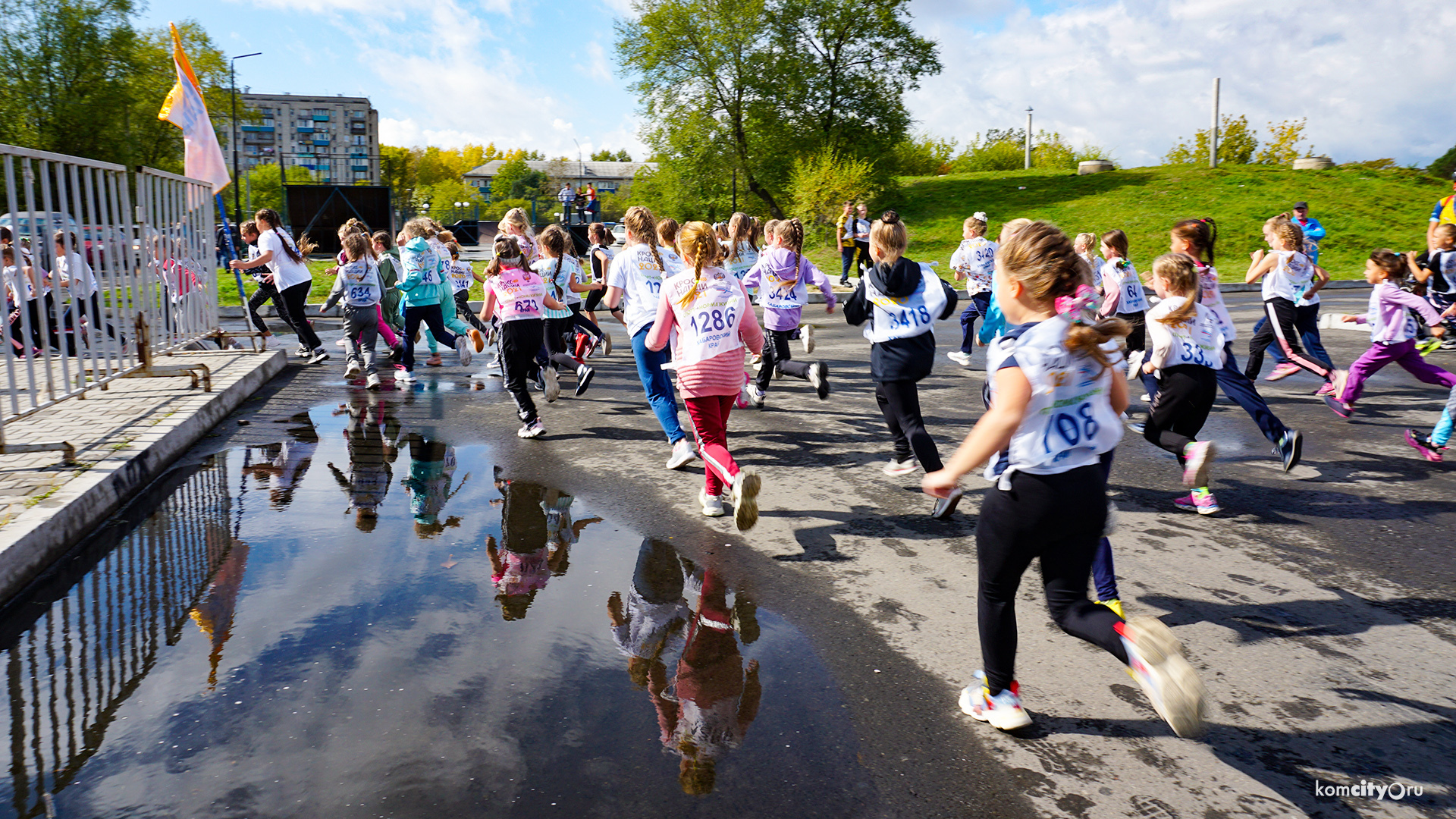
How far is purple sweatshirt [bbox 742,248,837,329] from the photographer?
29.1 ft

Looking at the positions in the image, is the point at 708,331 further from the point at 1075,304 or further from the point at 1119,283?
the point at 1119,283

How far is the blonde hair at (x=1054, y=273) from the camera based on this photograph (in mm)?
3012

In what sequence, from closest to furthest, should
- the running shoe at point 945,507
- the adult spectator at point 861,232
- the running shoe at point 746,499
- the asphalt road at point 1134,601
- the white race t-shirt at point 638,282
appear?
the asphalt road at point 1134,601, the running shoe at point 746,499, the running shoe at point 945,507, the white race t-shirt at point 638,282, the adult spectator at point 861,232

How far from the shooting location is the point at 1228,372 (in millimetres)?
6117

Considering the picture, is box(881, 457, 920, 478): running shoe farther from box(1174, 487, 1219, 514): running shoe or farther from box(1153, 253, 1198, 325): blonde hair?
box(1153, 253, 1198, 325): blonde hair

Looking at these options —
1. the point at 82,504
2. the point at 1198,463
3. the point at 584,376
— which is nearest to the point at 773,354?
the point at 584,376

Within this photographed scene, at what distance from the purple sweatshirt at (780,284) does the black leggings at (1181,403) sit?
366 cm

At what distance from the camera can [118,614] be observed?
426 cm

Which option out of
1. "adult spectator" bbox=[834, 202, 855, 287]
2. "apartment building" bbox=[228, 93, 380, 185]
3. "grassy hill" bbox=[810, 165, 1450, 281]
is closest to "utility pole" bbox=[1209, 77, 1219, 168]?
"grassy hill" bbox=[810, 165, 1450, 281]

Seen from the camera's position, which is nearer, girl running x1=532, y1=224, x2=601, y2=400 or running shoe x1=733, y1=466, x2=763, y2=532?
running shoe x1=733, y1=466, x2=763, y2=532

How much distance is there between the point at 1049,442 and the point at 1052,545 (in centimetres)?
34

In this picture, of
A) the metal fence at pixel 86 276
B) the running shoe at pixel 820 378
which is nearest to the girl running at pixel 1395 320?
the running shoe at pixel 820 378

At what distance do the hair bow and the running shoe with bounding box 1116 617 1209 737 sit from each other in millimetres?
954

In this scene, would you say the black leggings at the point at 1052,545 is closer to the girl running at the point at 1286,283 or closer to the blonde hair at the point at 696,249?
the blonde hair at the point at 696,249
